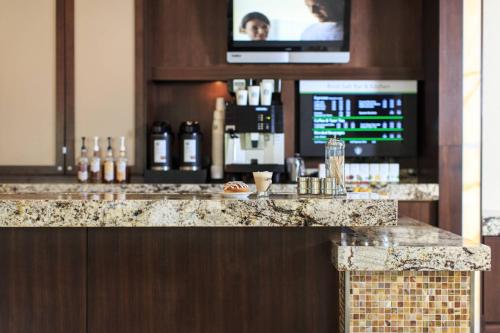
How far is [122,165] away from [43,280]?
6.21 ft

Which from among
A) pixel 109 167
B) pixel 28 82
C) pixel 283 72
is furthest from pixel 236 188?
pixel 28 82

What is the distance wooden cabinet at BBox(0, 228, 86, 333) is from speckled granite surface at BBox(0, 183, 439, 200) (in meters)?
1.76

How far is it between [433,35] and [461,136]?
2.18 feet

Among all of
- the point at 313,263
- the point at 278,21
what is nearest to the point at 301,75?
the point at 278,21

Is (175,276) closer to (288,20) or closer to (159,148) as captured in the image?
(159,148)

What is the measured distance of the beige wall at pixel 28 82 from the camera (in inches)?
157

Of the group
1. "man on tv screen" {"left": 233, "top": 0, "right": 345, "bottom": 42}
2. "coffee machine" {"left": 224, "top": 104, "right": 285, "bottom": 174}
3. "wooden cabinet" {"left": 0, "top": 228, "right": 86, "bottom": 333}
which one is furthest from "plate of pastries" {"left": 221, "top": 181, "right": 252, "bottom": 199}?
"man on tv screen" {"left": 233, "top": 0, "right": 345, "bottom": 42}

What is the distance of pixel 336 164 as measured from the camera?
2.27m

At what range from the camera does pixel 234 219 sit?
1.96 metres

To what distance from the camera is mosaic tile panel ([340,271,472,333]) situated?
1.92 meters

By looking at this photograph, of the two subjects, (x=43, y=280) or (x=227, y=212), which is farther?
(x=43, y=280)

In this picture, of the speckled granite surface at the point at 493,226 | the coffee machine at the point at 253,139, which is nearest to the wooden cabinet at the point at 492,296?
the speckled granite surface at the point at 493,226

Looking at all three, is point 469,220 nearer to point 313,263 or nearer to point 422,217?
point 422,217

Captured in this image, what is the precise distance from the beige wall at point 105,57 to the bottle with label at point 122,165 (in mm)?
185
